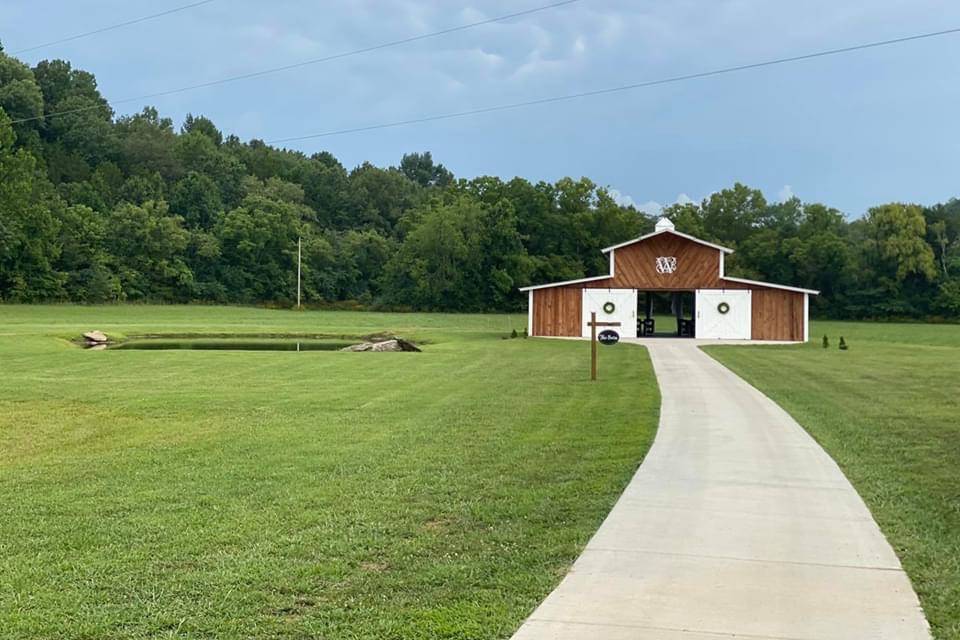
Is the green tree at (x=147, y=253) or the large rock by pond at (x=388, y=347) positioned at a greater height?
the green tree at (x=147, y=253)

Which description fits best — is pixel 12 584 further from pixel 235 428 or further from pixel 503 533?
pixel 235 428

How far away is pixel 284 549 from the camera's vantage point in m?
4.98

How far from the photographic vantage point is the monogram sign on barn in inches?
1447

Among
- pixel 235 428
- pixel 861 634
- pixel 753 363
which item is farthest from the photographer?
pixel 753 363

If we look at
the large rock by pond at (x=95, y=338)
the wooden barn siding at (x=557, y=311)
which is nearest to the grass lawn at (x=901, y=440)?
the wooden barn siding at (x=557, y=311)

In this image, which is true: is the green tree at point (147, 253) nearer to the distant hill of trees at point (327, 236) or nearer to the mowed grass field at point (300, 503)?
the distant hill of trees at point (327, 236)

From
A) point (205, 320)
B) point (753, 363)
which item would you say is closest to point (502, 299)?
point (205, 320)

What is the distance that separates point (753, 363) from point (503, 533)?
17.4 meters

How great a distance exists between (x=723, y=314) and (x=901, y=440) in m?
27.8

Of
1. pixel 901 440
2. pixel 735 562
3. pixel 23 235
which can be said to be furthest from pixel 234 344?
pixel 23 235

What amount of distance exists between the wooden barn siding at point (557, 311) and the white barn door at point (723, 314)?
17.0 ft

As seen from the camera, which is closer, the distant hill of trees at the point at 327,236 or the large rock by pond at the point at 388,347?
the large rock by pond at the point at 388,347

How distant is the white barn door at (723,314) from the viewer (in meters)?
36.2

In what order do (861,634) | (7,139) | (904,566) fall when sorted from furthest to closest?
(7,139), (904,566), (861,634)
